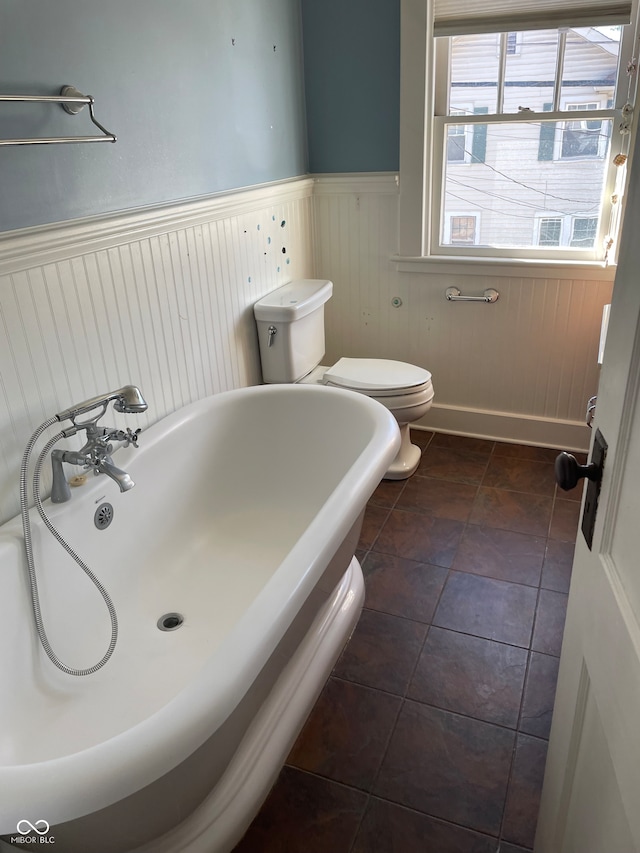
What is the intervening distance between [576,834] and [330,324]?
2.73m

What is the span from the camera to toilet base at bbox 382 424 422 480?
9.50ft

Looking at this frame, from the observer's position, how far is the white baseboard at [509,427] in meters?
3.07

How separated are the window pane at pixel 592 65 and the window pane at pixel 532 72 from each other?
0.06 m

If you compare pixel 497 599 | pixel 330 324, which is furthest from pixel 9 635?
pixel 330 324

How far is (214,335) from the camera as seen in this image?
7.97 feet

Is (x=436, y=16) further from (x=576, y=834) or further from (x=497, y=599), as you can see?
(x=576, y=834)

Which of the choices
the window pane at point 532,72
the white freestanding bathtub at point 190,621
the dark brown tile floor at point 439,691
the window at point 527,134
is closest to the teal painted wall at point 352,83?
the window at point 527,134

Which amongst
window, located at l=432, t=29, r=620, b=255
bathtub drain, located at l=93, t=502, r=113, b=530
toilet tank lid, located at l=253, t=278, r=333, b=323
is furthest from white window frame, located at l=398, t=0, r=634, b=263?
bathtub drain, located at l=93, t=502, r=113, b=530

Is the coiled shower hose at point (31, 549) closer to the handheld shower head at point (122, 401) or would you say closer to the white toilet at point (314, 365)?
the handheld shower head at point (122, 401)

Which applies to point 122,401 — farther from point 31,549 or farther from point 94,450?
point 31,549

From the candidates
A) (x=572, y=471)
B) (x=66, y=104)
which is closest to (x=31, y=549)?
(x=66, y=104)

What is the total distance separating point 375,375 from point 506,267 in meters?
0.80

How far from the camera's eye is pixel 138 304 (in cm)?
201

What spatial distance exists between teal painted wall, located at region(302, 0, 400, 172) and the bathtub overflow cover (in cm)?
219
